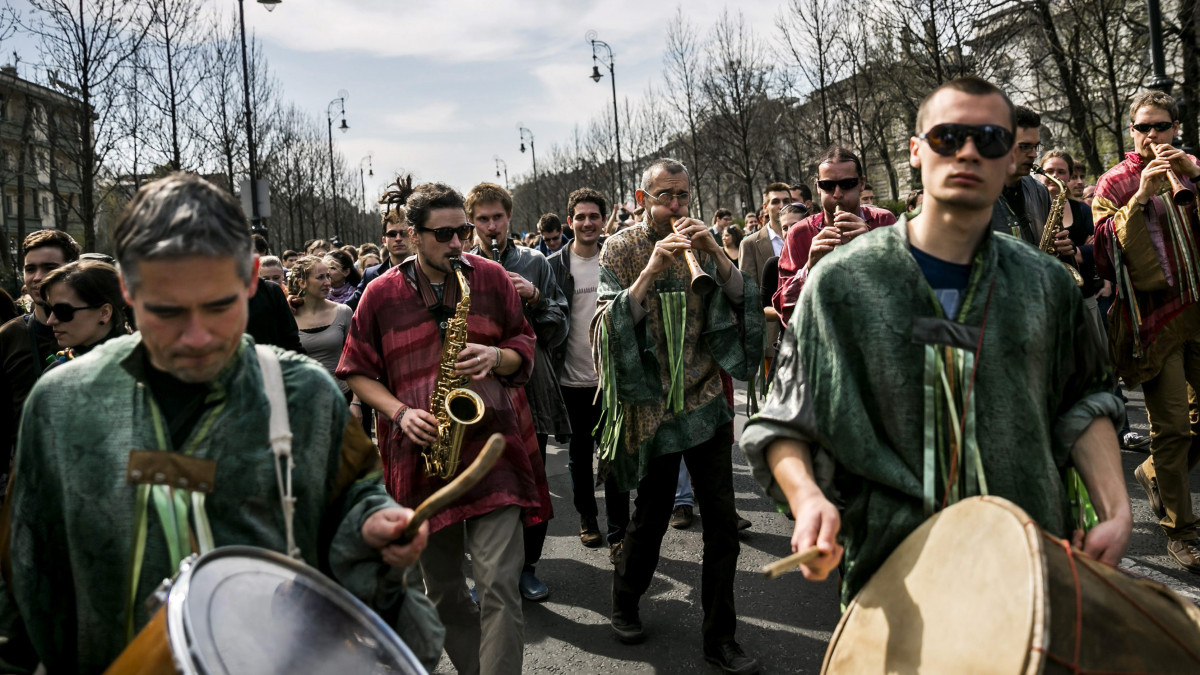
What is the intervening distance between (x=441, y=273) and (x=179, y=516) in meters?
2.21

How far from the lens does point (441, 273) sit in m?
3.95

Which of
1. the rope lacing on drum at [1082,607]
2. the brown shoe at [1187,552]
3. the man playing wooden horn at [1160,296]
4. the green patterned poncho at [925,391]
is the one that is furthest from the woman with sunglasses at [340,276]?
the rope lacing on drum at [1082,607]

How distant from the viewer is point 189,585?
5.22 feet

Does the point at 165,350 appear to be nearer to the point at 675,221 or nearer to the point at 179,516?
the point at 179,516

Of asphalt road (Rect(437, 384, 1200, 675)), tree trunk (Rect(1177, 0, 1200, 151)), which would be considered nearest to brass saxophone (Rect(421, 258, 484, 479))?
asphalt road (Rect(437, 384, 1200, 675))

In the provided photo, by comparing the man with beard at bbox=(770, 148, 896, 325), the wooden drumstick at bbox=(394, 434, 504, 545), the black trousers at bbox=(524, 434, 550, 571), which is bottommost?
the black trousers at bbox=(524, 434, 550, 571)

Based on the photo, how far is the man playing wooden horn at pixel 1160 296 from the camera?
4.77 m

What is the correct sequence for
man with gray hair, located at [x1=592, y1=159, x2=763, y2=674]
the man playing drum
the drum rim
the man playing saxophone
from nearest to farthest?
the drum rim
the man playing drum
the man playing saxophone
man with gray hair, located at [x1=592, y1=159, x2=763, y2=674]

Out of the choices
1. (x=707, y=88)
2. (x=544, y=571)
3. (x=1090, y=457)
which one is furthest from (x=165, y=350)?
(x=707, y=88)

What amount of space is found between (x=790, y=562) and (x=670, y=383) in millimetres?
2604

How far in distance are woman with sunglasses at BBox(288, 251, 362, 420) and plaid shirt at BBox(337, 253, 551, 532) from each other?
107 inches

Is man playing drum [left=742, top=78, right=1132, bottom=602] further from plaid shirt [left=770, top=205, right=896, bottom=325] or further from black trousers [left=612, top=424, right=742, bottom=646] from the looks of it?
plaid shirt [left=770, top=205, right=896, bottom=325]

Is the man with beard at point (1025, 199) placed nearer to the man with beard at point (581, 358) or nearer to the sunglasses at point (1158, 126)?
the sunglasses at point (1158, 126)

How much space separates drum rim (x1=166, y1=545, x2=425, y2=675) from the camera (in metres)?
1.47
